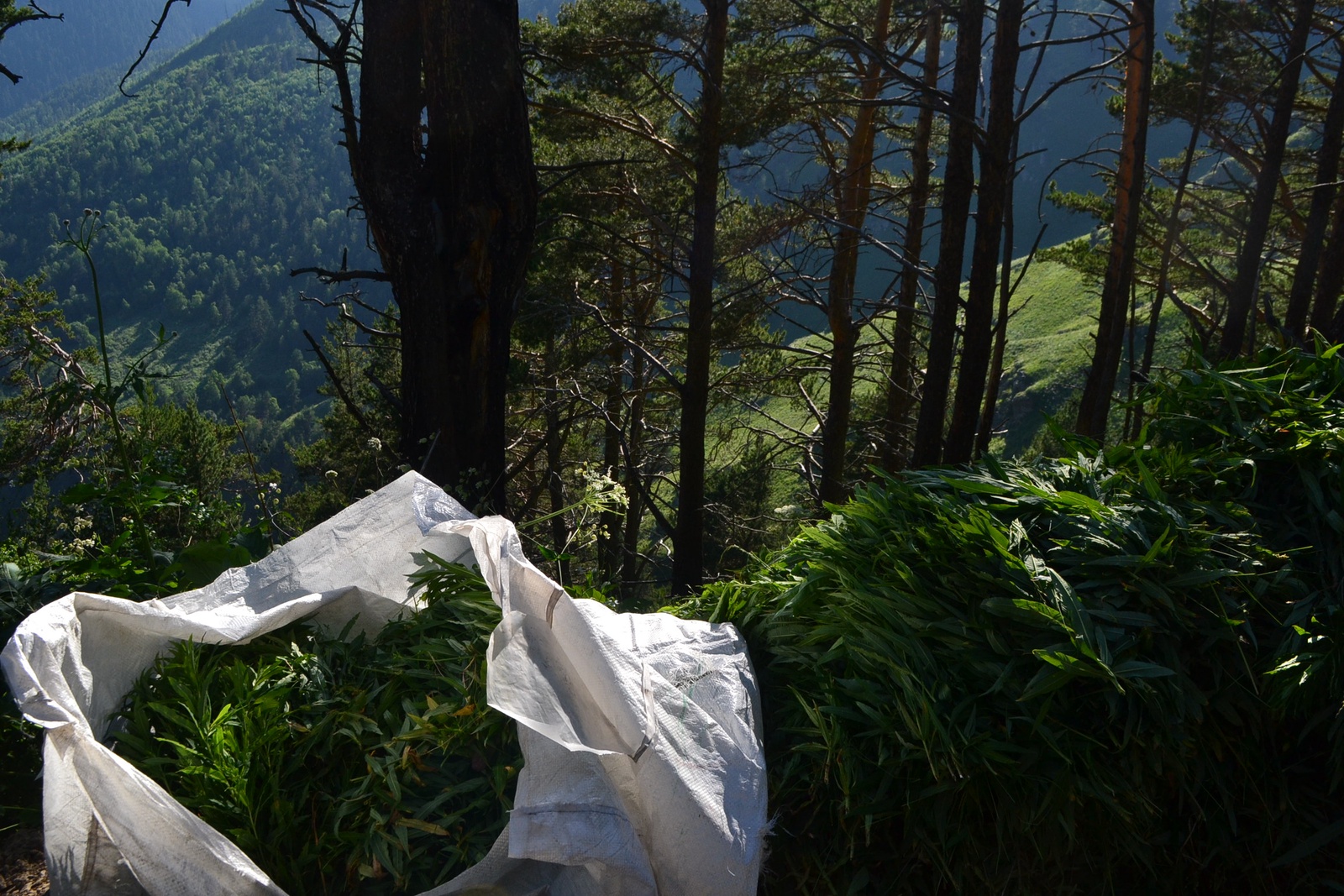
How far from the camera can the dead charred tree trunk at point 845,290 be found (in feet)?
32.2

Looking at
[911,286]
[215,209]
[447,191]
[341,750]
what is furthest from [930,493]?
[215,209]

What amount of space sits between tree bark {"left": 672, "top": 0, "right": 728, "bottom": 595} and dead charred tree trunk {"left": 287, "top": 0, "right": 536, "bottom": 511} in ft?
14.9

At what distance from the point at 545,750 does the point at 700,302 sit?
7.21m

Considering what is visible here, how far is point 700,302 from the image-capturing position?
8578mm

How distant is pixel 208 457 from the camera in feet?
81.0

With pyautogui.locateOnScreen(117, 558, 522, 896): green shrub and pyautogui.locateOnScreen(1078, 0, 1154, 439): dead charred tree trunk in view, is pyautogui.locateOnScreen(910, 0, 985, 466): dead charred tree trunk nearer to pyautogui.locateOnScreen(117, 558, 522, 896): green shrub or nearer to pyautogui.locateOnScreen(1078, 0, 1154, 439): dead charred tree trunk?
pyautogui.locateOnScreen(1078, 0, 1154, 439): dead charred tree trunk

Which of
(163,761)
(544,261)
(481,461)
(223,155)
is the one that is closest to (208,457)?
(544,261)

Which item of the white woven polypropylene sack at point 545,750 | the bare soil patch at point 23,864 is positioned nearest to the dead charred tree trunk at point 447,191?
the white woven polypropylene sack at point 545,750

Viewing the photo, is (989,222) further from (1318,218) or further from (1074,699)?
(1074,699)

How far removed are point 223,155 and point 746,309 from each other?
456ft

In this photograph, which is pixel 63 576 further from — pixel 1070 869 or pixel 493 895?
pixel 1070 869

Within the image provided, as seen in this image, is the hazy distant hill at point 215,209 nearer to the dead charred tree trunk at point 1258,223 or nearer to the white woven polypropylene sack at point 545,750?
the dead charred tree trunk at point 1258,223

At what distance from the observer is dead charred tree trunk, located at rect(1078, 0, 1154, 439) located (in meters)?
4.26

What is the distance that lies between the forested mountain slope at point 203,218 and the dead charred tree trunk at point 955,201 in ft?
358
